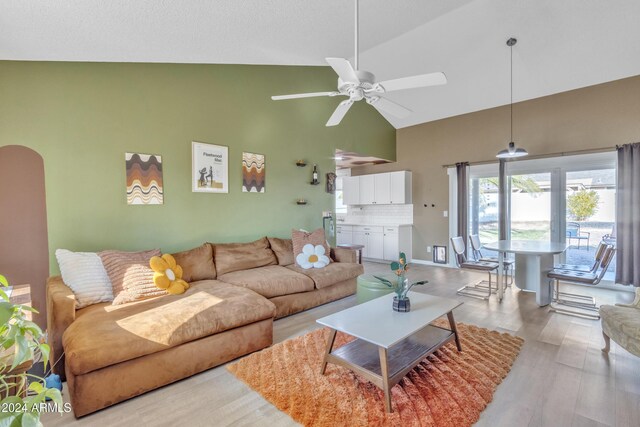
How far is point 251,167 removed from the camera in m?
4.27

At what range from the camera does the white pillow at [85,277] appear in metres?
2.44

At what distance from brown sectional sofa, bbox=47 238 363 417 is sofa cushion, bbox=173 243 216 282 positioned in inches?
0.4

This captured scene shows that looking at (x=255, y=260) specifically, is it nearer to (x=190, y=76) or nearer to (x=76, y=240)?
(x=76, y=240)

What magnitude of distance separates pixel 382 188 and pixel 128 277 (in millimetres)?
5320

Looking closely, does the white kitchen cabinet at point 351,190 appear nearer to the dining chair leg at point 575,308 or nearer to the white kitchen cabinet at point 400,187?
the white kitchen cabinet at point 400,187

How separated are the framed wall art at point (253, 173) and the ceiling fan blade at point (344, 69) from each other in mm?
2326

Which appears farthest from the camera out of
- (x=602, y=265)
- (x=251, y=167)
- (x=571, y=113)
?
(x=571, y=113)

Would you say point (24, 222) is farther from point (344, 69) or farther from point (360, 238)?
point (360, 238)

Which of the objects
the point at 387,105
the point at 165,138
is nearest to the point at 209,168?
the point at 165,138

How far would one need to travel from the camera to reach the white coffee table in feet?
6.20

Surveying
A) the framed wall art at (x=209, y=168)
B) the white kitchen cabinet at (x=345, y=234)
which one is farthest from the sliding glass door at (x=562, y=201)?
the framed wall art at (x=209, y=168)

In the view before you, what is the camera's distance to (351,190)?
7.43 meters

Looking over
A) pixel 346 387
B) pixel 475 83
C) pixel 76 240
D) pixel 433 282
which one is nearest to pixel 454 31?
pixel 475 83

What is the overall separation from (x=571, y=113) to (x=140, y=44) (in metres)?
5.93
